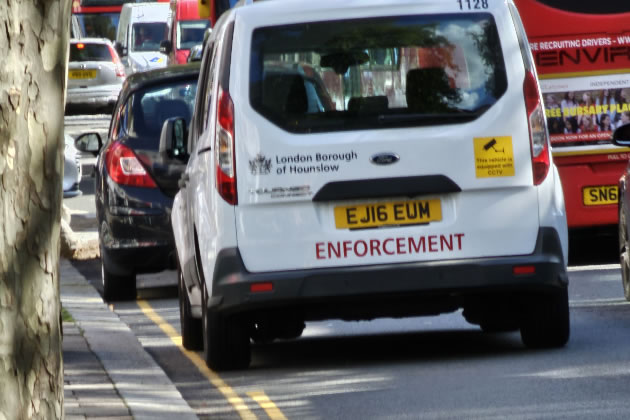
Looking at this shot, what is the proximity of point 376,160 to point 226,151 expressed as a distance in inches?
29.7

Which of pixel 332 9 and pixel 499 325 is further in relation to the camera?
pixel 499 325

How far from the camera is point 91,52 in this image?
4531 centimetres

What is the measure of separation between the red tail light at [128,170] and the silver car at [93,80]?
97.2 feet

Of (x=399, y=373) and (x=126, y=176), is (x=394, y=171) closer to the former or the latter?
(x=399, y=373)

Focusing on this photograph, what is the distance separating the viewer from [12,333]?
4516 mm

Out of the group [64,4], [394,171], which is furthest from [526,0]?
[64,4]

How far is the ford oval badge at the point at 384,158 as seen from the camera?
368 inches

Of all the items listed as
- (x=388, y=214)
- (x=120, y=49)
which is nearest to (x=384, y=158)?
(x=388, y=214)

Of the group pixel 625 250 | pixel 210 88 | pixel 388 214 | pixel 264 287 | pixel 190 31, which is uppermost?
pixel 210 88

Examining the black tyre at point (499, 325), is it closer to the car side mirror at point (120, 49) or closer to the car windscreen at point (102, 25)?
the car side mirror at point (120, 49)

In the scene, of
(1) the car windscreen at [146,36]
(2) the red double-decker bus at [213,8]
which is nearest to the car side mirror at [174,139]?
(2) the red double-decker bus at [213,8]

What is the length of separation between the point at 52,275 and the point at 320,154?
4.78 m

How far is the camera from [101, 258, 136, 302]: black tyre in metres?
14.9

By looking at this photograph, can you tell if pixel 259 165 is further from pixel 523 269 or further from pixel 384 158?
pixel 523 269
